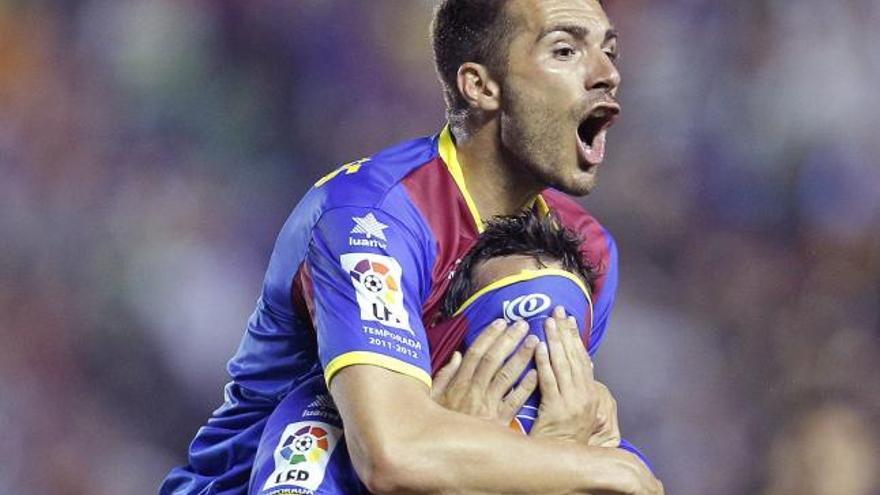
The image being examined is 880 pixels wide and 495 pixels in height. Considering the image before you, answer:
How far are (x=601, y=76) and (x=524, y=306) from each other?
0.65 m

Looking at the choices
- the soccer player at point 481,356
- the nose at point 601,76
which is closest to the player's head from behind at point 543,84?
the nose at point 601,76

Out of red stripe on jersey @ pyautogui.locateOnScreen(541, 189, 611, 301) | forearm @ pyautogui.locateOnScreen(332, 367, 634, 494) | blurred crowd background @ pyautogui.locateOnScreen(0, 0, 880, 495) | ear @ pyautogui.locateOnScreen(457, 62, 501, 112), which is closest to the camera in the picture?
forearm @ pyautogui.locateOnScreen(332, 367, 634, 494)

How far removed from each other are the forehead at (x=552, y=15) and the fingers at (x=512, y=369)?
2.62 ft

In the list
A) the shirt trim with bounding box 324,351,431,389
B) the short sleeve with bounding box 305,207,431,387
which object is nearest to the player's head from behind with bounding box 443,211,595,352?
the short sleeve with bounding box 305,207,431,387

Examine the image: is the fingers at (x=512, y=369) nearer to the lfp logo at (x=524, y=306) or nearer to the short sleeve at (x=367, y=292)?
the lfp logo at (x=524, y=306)

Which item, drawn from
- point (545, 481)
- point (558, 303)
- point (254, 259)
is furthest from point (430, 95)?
point (545, 481)

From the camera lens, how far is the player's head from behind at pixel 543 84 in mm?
3146

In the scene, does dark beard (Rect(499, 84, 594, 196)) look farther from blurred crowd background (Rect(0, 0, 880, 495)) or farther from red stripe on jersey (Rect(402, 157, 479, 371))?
blurred crowd background (Rect(0, 0, 880, 495))

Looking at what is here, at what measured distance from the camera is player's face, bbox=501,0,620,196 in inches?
124

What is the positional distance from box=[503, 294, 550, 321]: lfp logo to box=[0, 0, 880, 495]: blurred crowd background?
2.20 meters

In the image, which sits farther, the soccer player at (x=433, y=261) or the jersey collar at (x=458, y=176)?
the jersey collar at (x=458, y=176)

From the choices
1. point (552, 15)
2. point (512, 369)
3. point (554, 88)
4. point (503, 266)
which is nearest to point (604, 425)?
point (512, 369)

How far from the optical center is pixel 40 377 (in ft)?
16.2

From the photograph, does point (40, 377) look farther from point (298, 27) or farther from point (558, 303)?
point (558, 303)
